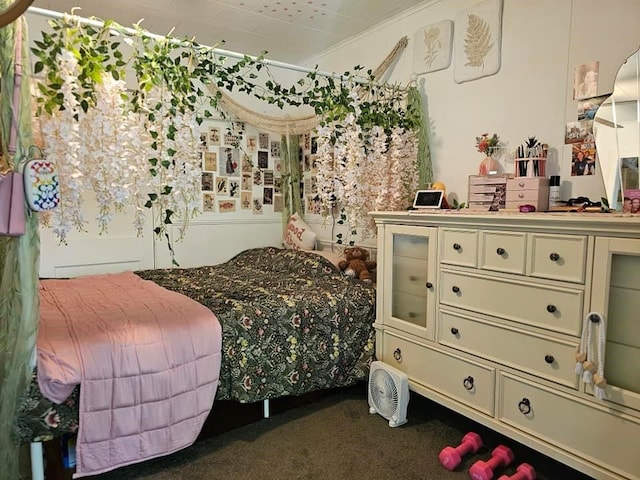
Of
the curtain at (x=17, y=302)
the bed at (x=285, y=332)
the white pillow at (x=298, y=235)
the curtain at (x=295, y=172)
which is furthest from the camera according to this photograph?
the curtain at (x=295, y=172)

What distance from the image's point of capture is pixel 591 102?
2096mm

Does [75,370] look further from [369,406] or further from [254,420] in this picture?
[369,406]

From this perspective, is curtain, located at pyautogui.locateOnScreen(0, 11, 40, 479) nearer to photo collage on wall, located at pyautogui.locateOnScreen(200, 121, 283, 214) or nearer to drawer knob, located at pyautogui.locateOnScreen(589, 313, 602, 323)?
drawer knob, located at pyautogui.locateOnScreen(589, 313, 602, 323)

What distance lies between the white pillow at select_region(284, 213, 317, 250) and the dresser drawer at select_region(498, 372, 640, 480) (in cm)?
219

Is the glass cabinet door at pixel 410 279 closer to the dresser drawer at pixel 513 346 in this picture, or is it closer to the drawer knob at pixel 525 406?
the dresser drawer at pixel 513 346

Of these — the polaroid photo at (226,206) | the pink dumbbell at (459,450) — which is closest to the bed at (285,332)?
the pink dumbbell at (459,450)

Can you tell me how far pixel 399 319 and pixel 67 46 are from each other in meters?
2.09

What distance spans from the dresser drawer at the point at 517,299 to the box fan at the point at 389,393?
1.68ft

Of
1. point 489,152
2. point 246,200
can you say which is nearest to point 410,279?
point 489,152

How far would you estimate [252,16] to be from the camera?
3.11 m

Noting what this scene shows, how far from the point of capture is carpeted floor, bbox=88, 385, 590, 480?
199 centimetres

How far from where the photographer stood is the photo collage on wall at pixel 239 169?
3.97 m

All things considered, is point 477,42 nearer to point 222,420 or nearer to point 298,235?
point 298,235

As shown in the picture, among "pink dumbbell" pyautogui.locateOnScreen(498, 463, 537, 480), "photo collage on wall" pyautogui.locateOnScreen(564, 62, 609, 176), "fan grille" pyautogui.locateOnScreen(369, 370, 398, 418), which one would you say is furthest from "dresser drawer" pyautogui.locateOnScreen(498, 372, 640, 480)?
"photo collage on wall" pyautogui.locateOnScreen(564, 62, 609, 176)
